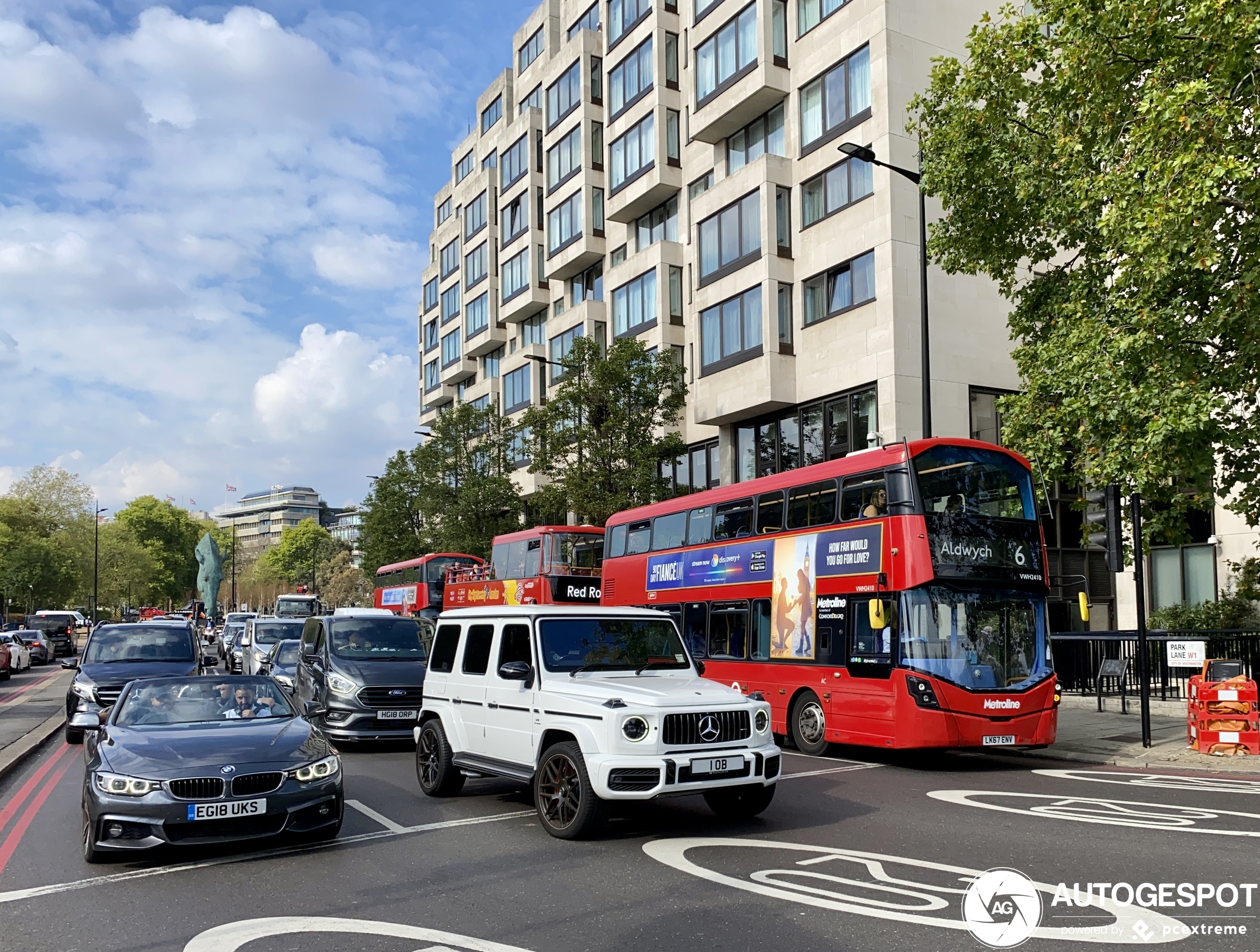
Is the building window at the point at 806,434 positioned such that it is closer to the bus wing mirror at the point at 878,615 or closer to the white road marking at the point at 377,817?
the bus wing mirror at the point at 878,615

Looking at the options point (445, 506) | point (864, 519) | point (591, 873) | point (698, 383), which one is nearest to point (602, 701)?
point (591, 873)

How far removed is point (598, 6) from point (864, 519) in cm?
3843

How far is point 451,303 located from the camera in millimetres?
66000

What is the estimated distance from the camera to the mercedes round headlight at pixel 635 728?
8070mm

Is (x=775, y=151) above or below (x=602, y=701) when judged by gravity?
above

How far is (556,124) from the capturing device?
48.9m

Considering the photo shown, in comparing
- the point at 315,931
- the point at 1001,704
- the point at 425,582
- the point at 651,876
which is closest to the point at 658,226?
the point at 425,582

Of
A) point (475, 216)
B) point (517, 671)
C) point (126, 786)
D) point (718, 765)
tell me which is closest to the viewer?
point (126, 786)

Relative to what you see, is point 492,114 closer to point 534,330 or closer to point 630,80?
point 534,330

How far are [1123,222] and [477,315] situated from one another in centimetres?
5015

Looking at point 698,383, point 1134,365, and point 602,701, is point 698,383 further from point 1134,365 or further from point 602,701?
point 602,701

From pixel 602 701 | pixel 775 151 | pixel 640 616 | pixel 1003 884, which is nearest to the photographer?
pixel 1003 884

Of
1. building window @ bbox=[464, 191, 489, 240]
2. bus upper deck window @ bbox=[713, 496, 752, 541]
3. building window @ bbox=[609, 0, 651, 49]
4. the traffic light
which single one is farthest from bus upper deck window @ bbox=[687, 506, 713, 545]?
building window @ bbox=[464, 191, 489, 240]

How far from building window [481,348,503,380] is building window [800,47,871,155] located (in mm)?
29981
